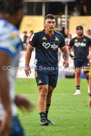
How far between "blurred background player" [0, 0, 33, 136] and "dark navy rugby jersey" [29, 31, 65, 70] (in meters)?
6.00

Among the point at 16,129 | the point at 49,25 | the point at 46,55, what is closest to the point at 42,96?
the point at 46,55

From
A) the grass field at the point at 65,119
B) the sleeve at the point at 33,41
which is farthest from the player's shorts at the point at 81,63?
the sleeve at the point at 33,41

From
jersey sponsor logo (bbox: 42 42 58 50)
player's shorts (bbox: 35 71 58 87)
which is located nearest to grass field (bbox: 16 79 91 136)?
player's shorts (bbox: 35 71 58 87)

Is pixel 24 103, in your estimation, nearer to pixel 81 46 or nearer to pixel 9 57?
pixel 9 57

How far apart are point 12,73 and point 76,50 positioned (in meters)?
14.3

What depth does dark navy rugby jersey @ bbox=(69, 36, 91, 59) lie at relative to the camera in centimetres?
1806

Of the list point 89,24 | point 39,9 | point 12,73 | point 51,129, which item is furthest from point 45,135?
point 39,9

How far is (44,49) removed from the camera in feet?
33.9

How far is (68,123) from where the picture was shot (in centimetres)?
1040

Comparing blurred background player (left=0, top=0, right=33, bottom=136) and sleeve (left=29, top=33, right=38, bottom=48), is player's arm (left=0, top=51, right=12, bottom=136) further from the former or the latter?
sleeve (left=29, top=33, right=38, bottom=48)

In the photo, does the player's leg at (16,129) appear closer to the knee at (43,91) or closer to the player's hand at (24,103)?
the player's hand at (24,103)

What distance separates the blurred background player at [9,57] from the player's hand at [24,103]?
10 centimetres

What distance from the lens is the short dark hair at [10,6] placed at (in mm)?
4012

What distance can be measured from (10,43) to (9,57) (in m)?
0.13
